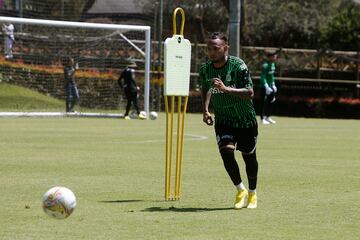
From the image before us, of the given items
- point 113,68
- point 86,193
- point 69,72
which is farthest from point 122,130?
point 86,193

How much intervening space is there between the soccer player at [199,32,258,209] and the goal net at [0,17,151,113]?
2009cm

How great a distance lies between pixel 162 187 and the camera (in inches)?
516

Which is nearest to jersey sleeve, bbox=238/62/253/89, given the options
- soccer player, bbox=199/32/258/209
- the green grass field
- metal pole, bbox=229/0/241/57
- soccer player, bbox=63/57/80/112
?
soccer player, bbox=199/32/258/209

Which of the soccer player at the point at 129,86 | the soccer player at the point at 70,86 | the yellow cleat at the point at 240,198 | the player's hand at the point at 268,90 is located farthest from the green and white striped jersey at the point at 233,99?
the soccer player at the point at 70,86

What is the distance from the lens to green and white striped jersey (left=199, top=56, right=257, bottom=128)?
11.0m

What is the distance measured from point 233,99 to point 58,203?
2.77 metres

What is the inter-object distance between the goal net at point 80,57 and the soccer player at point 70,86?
15.3 inches

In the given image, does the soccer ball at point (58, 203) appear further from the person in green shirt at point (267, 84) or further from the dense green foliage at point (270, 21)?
the dense green foliage at point (270, 21)

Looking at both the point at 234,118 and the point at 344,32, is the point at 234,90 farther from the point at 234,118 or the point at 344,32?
the point at 344,32

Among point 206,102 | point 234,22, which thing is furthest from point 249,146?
point 234,22

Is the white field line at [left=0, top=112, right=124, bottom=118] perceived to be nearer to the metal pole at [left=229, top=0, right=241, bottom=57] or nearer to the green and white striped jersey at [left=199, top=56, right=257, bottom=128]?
the metal pole at [left=229, top=0, right=241, bottom=57]

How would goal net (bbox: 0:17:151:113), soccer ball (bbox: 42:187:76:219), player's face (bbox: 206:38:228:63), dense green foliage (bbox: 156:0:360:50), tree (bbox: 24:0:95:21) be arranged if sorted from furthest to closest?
dense green foliage (bbox: 156:0:360:50) < tree (bbox: 24:0:95:21) < goal net (bbox: 0:17:151:113) < player's face (bbox: 206:38:228:63) < soccer ball (bbox: 42:187:76:219)

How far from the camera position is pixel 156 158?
17516mm

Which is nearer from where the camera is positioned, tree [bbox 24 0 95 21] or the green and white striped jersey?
the green and white striped jersey
